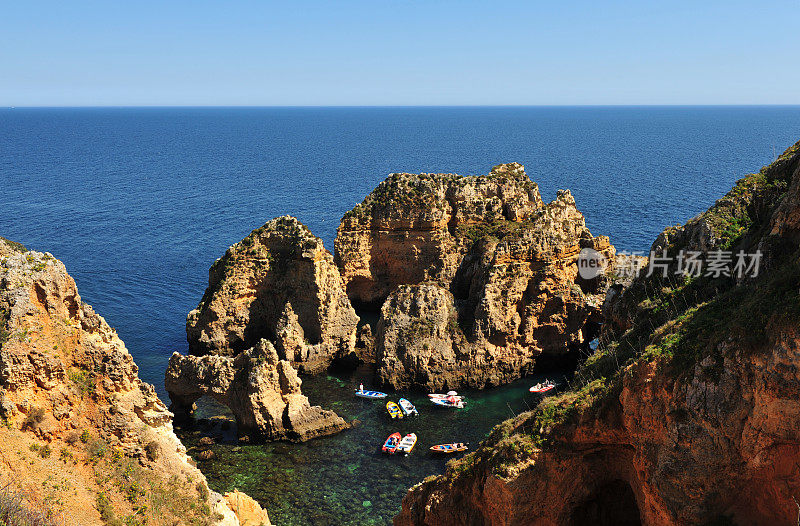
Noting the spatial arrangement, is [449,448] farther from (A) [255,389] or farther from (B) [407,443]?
(A) [255,389]

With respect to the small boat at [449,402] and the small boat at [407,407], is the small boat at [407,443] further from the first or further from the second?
the small boat at [449,402]

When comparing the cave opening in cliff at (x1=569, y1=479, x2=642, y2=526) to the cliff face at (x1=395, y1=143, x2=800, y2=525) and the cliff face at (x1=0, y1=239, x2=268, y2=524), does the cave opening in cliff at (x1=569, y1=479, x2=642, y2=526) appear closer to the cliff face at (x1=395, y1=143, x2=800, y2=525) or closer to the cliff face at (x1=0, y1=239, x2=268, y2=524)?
the cliff face at (x1=395, y1=143, x2=800, y2=525)

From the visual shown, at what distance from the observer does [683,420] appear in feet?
65.9

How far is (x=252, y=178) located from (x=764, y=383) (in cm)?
15971

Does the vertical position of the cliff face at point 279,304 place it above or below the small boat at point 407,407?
above

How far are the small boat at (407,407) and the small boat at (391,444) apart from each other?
10.9 ft

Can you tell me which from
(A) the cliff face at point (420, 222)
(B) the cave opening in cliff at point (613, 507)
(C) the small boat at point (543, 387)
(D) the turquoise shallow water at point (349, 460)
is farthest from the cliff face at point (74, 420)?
(A) the cliff face at point (420, 222)


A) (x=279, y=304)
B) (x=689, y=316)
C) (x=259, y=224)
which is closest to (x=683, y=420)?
(x=689, y=316)

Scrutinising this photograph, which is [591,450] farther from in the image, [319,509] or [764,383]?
[319,509]

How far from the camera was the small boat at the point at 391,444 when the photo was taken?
4394cm

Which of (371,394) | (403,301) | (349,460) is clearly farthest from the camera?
(403,301)

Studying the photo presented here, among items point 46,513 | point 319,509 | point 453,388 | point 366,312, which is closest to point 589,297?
point 453,388

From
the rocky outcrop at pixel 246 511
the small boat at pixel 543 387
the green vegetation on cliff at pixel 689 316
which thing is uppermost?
the green vegetation on cliff at pixel 689 316

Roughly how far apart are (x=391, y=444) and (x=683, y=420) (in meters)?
27.0
